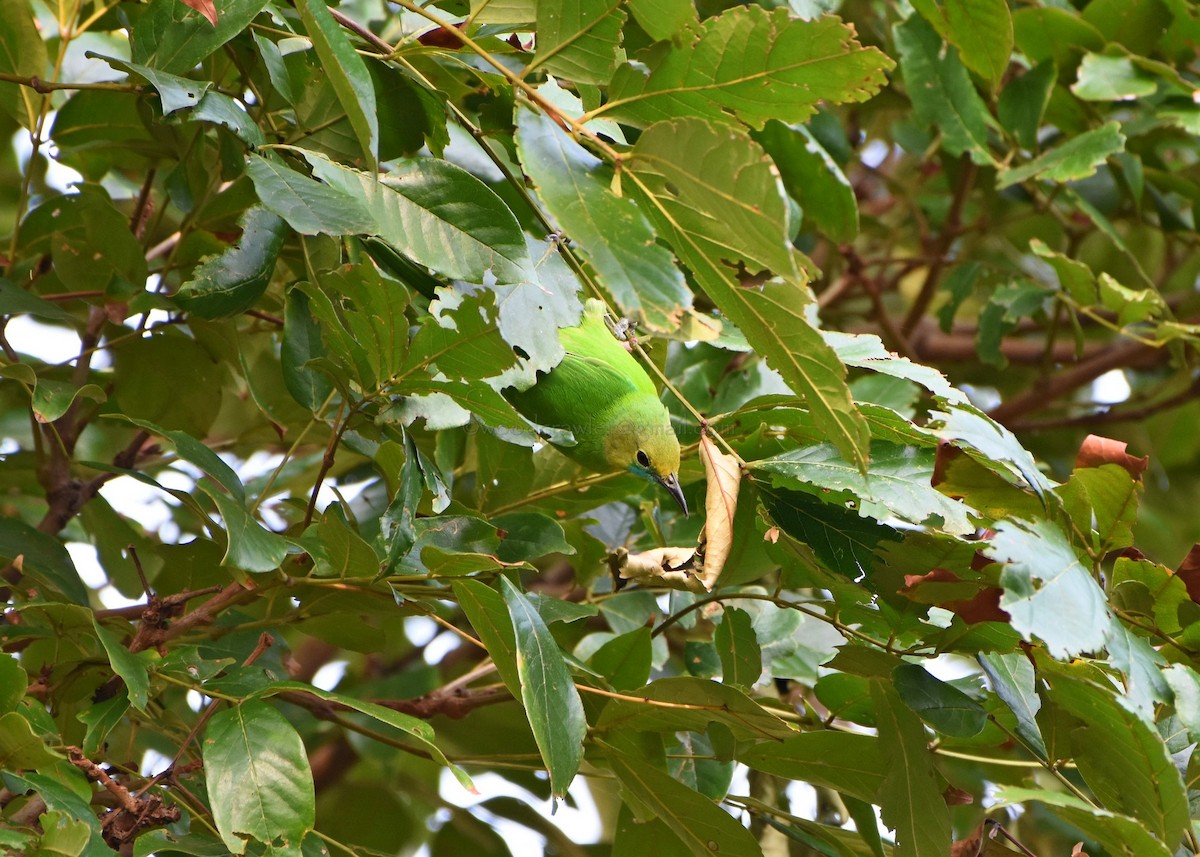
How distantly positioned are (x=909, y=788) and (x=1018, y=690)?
0.53ft

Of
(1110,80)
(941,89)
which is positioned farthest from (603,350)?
(1110,80)

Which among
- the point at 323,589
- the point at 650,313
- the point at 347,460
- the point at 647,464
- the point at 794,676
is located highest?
the point at 650,313

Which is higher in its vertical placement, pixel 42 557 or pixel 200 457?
pixel 200 457

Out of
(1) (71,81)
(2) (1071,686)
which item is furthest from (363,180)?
(2) (1071,686)

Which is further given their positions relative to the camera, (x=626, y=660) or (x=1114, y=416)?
(x=1114, y=416)

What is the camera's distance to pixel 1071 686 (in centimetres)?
108

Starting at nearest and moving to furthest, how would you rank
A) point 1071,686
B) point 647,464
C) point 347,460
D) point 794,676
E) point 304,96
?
point 1071,686
point 304,96
point 647,464
point 794,676
point 347,460

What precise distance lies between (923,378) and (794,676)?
2.27ft

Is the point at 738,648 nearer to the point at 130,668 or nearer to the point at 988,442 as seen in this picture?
the point at 988,442

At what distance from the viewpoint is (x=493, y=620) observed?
3.69ft

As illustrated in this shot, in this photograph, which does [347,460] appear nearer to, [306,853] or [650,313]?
[306,853]

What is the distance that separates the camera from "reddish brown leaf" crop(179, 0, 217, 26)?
3.64 feet

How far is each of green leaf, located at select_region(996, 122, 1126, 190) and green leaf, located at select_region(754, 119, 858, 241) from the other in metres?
0.41

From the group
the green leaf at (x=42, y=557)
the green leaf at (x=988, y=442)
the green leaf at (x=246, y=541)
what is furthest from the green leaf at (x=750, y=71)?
the green leaf at (x=42, y=557)
